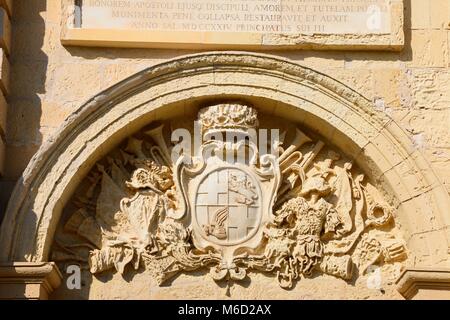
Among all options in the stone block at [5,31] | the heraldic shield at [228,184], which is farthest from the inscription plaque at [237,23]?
the heraldic shield at [228,184]

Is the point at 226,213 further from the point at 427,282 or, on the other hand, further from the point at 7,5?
the point at 7,5

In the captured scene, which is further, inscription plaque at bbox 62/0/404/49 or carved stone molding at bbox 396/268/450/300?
inscription plaque at bbox 62/0/404/49

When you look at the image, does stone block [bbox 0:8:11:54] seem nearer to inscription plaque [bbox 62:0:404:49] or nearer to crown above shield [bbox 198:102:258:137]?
inscription plaque [bbox 62:0:404:49]

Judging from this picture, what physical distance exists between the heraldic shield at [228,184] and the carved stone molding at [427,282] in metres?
1.14

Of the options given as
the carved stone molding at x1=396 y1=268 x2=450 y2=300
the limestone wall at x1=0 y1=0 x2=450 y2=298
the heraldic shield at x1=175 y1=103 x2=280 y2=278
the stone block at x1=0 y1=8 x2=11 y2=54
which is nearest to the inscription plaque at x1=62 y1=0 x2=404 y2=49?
the limestone wall at x1=0 y1=0 x2=450 y2=298

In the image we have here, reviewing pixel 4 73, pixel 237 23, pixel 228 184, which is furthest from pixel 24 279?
pixel 237 23

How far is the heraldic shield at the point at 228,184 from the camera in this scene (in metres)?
9.55

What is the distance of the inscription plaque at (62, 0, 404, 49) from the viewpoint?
9.66m

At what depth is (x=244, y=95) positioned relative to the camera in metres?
9.64

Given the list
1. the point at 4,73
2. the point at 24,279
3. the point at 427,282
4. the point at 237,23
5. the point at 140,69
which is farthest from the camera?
the point at 237,23

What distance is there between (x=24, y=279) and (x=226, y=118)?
1912 millimetres

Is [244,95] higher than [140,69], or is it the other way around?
[140,69]

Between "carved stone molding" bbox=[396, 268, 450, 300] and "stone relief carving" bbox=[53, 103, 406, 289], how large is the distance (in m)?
0.34
